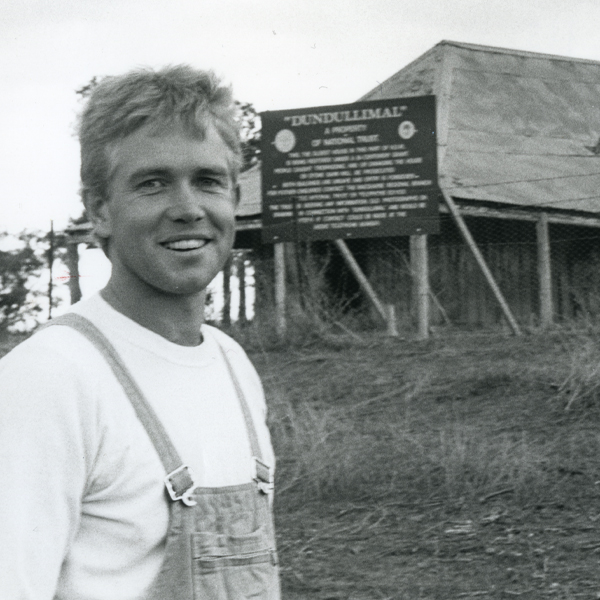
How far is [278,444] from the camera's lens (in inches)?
320

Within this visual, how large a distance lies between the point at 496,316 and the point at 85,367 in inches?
604

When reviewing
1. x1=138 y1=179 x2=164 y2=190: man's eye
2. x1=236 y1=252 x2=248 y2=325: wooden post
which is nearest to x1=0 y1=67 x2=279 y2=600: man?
x1=138 y1=179 x2=164 y2=190: man's eye

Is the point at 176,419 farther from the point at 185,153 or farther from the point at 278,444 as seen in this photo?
the point at 278,444

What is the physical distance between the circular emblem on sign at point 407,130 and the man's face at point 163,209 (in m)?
12.1

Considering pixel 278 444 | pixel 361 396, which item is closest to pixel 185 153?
pixel 278 444

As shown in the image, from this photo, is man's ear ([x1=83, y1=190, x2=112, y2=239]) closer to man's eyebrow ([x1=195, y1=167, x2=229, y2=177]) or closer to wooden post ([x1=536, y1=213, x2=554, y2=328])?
man's eyebrow ([x1=195, y1=167, x2=229, y2=177])

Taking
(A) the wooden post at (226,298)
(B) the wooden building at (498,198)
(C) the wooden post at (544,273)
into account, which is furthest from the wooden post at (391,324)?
(A) the wooden post at (226,298)

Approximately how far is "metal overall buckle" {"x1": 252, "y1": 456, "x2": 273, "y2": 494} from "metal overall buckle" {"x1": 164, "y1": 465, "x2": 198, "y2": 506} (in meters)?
0.20

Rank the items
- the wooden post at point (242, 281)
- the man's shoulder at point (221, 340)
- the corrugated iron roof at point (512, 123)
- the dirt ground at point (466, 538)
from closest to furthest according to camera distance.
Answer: the man's shoulder at point (221, 340)
the dirt ground at point (466, 538)
the corrugated iron roof at point (512, 123)
the wooden post at point (242, 281)

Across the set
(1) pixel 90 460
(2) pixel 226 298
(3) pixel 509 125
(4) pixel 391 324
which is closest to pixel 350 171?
(4) pixel 391 324

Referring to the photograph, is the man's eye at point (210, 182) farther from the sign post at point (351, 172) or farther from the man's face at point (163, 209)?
the sign post at point (351, 172)

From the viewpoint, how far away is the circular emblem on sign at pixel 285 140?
14.5 metres

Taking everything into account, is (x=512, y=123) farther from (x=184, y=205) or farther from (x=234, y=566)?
(x=234, y=566)

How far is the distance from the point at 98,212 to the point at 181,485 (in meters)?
0.56
